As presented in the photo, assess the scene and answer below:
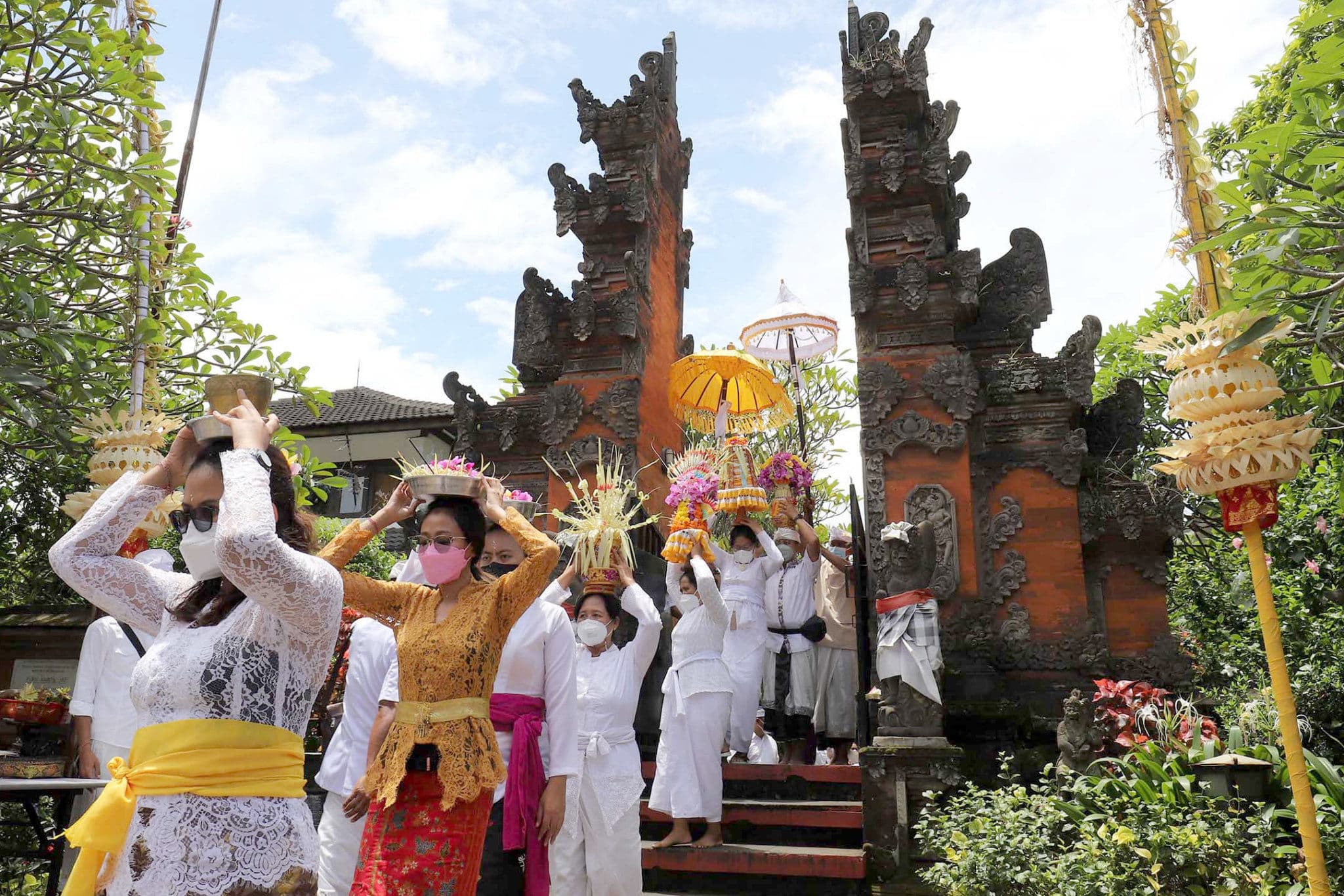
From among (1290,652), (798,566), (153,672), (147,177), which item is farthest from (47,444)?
(1290,652)

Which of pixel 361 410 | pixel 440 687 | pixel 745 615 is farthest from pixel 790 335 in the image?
pixel 361 410

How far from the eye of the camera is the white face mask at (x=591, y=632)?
548 centimetres

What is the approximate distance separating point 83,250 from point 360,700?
389cm

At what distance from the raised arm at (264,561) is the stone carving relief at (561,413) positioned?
821 cm

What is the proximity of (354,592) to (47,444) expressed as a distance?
165 inches

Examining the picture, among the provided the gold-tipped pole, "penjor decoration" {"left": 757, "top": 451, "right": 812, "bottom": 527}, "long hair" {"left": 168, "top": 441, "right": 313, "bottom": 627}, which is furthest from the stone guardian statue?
"long hair" {"left": 168, "top": 441, "right": 313, "bottom": 627}

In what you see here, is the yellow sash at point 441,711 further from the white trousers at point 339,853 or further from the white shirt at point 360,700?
the white trousers at point 339,853

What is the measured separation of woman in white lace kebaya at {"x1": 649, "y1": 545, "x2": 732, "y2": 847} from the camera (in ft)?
21.9

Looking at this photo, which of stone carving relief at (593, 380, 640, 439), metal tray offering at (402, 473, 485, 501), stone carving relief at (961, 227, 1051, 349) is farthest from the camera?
stone carving relief at (593, 380, 640, 439)

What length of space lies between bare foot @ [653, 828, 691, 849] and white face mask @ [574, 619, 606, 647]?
6.53 ft

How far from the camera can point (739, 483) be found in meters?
Answer: 8.49

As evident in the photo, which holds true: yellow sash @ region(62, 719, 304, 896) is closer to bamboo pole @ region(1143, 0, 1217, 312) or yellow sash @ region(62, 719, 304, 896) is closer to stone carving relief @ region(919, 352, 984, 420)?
bamboo pole @ region(1143, 0, 1217, 312)

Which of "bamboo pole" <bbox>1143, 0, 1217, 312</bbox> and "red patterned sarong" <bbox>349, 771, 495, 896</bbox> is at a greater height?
"bamboo pole" <bbox>1143, 0, 1217, 312</bbox>

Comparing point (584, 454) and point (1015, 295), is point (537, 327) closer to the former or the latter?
point (584, 454)
